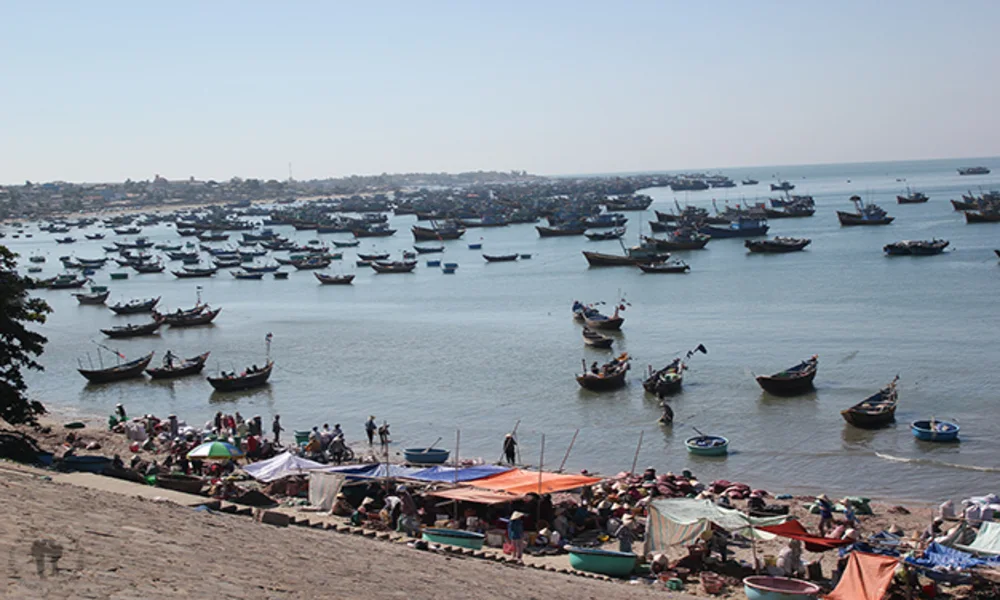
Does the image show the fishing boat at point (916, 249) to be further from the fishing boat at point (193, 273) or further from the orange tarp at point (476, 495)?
the orange tarp at point (476, 495)

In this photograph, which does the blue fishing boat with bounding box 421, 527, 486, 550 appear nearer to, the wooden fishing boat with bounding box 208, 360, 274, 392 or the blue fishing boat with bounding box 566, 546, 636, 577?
the blue fishing boat with bounding box 566, 546, 636, 577

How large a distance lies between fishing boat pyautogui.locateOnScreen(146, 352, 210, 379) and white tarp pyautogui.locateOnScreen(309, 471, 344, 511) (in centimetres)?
2082

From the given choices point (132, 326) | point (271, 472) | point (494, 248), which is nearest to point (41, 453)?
point (271, 472)

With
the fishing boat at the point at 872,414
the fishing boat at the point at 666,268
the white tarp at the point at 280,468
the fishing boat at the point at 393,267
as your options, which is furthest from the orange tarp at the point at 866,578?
the fishing boat at the point at 393,267

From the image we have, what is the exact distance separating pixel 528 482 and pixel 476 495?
1029mm

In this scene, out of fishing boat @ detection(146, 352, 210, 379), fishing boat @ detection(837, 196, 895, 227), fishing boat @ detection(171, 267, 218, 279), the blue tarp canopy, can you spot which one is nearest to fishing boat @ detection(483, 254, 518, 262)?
fishing boat @ detection(171, 267, 218, 279)

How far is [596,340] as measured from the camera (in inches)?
1474

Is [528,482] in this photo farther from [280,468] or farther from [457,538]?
[280,468]

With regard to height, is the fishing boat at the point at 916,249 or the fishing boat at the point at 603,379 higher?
the fishing boat at the point at 916,249

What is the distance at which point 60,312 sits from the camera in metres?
57.7

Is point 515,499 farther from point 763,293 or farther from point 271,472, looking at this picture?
point 763,293

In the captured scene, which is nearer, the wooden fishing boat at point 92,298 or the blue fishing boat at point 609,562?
the blue fishing boat at point 609,562

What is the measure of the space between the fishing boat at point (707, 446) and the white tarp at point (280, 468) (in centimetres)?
916

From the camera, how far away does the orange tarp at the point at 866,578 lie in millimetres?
11719
